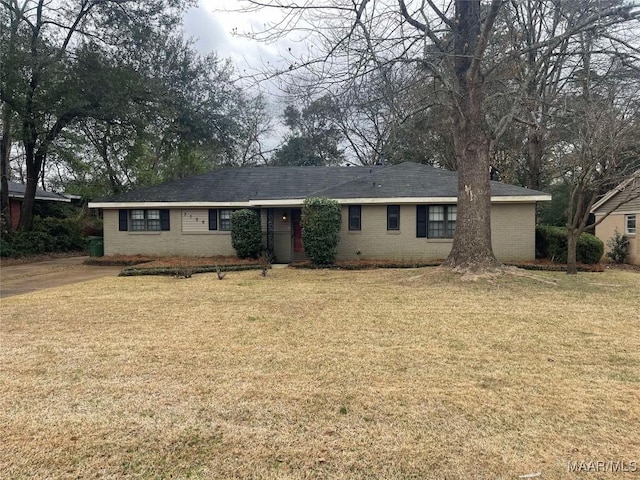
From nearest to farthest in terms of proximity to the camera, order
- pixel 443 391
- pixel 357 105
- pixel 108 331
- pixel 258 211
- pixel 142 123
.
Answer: pixel 443 391, pixel 108 331, pixel 357 105, pixel 258 211, pixel 142 123

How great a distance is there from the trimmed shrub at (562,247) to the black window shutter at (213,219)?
12.6m

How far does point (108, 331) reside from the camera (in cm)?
566

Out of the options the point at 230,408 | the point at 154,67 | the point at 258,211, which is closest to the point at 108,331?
the point at 230,408

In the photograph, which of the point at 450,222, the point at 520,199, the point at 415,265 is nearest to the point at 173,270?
the point at 415,265

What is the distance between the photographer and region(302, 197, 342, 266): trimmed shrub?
13055 mm

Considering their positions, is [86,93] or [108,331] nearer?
[108,331]

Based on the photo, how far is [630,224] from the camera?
16.3m

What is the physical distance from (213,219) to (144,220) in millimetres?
2951

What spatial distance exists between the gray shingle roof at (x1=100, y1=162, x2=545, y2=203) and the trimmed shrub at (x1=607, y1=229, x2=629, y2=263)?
5.69m

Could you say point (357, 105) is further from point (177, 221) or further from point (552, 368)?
point (177, 221)

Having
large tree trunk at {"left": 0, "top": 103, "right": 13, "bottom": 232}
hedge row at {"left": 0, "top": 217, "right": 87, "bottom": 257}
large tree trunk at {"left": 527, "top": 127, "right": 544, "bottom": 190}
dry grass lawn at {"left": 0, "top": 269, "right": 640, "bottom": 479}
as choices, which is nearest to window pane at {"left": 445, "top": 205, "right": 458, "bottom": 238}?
dry grass lawn at {"left": 0, "top": 269, "right": 640, "bottom": 479}

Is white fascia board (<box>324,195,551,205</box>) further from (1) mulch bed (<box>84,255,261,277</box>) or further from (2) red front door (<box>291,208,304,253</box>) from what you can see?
(1) mulch bed (<box>84,255,261,277</box>)

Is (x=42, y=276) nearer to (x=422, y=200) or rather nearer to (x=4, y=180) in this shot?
(x=4, y=180)

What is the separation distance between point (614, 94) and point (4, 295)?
17.1 meters
